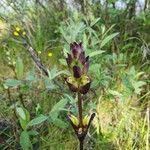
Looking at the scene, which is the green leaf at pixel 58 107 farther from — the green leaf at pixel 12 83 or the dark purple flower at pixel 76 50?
the dark purple flower at pixel 76 50

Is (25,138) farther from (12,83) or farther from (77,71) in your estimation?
(77,71)

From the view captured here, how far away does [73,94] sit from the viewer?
90.4 inches

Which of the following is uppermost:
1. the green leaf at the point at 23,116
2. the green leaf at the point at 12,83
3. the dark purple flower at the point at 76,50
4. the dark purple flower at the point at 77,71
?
the dark purple flower at the point at 76,50

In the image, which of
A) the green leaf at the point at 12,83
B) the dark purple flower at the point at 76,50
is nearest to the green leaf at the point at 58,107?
the green leaf at the point at 12,83

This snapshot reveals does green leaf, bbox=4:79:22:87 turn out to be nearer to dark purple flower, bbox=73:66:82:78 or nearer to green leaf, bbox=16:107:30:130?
green leaf, bbox=16:107:30:130

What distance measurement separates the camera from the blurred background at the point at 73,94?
2049 mm

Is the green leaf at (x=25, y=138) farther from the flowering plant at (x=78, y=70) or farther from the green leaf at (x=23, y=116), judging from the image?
the flowering plant at (x=78, y=70)

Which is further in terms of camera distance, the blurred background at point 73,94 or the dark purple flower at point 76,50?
the blurred background at point 73,94

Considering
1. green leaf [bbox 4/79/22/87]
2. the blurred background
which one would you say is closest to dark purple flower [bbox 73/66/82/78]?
the blurred background

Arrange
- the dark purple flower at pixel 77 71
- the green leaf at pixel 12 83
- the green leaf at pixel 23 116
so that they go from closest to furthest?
the dark purple flower at pixel 77 71 < the green leaf at pixel 23 116 < the green leaf at pixel 12 83

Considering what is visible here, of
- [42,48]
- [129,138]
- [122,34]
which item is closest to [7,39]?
[42,48]

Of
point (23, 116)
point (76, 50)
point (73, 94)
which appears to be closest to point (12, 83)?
point (23, 116)

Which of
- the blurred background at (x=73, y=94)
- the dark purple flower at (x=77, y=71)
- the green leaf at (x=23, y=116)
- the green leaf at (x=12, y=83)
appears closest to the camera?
the dark purple flower at (x=77, y=71)

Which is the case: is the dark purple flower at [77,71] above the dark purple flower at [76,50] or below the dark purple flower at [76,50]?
below
